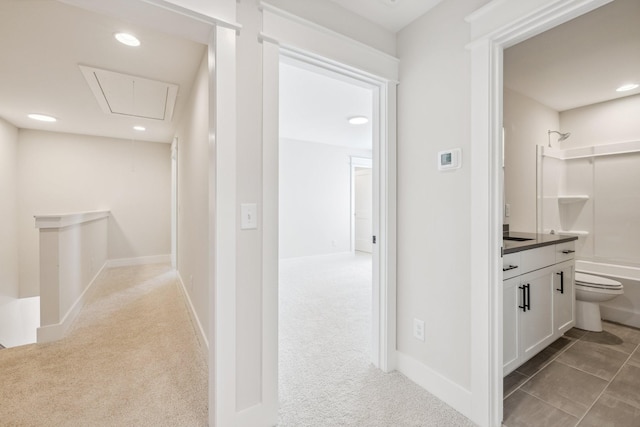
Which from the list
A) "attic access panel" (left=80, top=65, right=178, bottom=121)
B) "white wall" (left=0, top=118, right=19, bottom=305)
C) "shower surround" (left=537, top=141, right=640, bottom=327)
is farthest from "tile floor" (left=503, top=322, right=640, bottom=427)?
"white wall" (left=0, top=118, right=19, bottom=305)

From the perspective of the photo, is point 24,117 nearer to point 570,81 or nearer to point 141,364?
point 141,364

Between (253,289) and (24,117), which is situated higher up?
(24,117)

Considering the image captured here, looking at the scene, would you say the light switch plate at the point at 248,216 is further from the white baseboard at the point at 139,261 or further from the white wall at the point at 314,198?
the white baseboard at the point at 139,261

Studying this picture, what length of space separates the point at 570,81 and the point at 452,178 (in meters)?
2.26

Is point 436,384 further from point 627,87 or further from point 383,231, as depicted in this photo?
point 627,87

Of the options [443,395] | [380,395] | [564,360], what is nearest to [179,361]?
[380,395]

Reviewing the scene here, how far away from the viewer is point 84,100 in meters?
3.43

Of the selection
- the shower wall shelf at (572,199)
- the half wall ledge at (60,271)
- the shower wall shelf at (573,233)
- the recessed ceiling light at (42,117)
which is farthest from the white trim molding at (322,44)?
the recessed ceiling light at (42,117)

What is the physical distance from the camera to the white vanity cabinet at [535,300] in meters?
1.82

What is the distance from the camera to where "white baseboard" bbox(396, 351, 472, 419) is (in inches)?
61.8

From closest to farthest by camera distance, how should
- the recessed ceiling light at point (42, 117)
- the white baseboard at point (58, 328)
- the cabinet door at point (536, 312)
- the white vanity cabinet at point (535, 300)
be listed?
1. the white vanity cabinet at point (535, 300)
2. the cabinet door at point (536, 312)
3. the white baseboard at point (58, 328)
4. the recessed ceiling light at point (42, 117)

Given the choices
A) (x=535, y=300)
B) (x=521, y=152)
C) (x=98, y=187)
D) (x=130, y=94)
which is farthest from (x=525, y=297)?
(x=98, y=187)

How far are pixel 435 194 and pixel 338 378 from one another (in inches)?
54.3

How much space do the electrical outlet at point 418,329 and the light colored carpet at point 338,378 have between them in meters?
0.30
